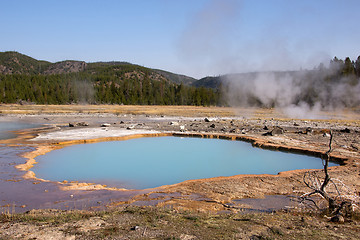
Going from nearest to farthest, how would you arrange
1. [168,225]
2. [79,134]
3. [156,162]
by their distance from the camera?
[168,225]
[156,162]
[79,134]

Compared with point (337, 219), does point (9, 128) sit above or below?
below

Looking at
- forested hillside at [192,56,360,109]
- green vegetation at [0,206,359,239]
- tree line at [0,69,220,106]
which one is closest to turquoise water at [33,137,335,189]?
green vegetation at [0,206,359,239]

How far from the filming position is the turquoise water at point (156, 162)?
35.5 ft

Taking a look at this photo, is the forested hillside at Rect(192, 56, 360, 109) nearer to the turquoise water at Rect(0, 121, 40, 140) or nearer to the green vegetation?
the turquoise water at Rect(0, 121, 40, 140)

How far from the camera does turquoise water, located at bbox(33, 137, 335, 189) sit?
10820mm

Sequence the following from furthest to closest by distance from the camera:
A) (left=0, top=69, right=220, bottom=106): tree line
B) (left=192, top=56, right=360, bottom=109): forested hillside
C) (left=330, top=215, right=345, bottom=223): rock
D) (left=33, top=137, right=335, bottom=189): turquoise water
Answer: (left=0, top=69, right=220, bottom=106): tree line < (left=192, top=56, right=360, bottom=109): forested hillside < (left=33, top=137, right=335, bottom=189): turquoise water < (left=330, top=215, right=345, bottom=223): rock

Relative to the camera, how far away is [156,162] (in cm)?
1380

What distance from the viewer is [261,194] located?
8.20 metres

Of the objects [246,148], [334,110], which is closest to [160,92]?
[334,110]

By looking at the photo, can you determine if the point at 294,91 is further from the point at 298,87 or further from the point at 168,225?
the point at 168,225

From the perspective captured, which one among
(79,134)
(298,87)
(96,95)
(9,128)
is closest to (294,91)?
(298,87)

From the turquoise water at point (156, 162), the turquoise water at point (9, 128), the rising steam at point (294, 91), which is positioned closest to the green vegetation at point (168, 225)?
the turquoise water at point (156, 162)

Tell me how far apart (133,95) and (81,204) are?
97.3m

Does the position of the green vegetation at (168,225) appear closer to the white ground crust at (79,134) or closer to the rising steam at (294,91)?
the white ground crust at (79,134)
